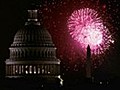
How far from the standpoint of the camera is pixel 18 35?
138 m

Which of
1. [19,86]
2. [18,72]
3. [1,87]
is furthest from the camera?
[18,72]

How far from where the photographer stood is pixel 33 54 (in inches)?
5468

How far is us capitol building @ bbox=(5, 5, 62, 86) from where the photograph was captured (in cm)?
13625

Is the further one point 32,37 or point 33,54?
point 32,37

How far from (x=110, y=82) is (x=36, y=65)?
25884 mm

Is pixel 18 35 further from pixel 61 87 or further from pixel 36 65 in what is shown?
pixel 61 87

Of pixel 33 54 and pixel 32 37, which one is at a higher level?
pixel 32 37

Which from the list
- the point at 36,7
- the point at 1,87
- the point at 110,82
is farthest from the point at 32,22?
the point at 1,87

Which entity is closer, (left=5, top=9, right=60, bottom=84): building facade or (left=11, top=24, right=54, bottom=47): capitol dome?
(left=5, top=9, right=60, bottom=84): building facade

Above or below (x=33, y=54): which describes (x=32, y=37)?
above

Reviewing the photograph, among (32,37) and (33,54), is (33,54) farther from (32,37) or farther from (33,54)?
(32,37)

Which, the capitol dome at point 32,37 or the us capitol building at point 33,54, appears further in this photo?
the capitol dome at point 32,37

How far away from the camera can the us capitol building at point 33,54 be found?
136 meters

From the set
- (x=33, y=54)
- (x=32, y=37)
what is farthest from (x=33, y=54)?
(x=32, y=37)
